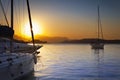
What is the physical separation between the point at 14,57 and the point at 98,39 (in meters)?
84.1

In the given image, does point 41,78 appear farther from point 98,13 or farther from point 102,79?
point 98,13

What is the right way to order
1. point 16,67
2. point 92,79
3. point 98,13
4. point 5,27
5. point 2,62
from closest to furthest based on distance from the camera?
1. point 2,62
2. point 16,67
3. point 5,27
4. point 92,79
5. point 98,13

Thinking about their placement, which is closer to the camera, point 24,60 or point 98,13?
point 24,60

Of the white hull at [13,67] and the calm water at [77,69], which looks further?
the calm water at [77,69]

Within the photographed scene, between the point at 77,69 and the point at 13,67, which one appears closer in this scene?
the point at 13,67

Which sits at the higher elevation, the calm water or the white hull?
the white hull

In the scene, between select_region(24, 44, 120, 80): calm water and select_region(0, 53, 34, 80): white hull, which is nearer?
select_region(0, 53, 34, 80): white hull

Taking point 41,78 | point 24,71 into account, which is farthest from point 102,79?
point 24,71

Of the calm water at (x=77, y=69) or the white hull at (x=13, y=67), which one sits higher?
the white hull at (x=13, y=67)

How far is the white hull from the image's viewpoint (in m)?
17.5

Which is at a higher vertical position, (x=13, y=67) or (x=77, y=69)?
(x=13, y=67)

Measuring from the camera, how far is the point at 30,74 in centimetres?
2597

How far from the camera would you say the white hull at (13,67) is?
687 inches

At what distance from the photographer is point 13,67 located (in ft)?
62.8
